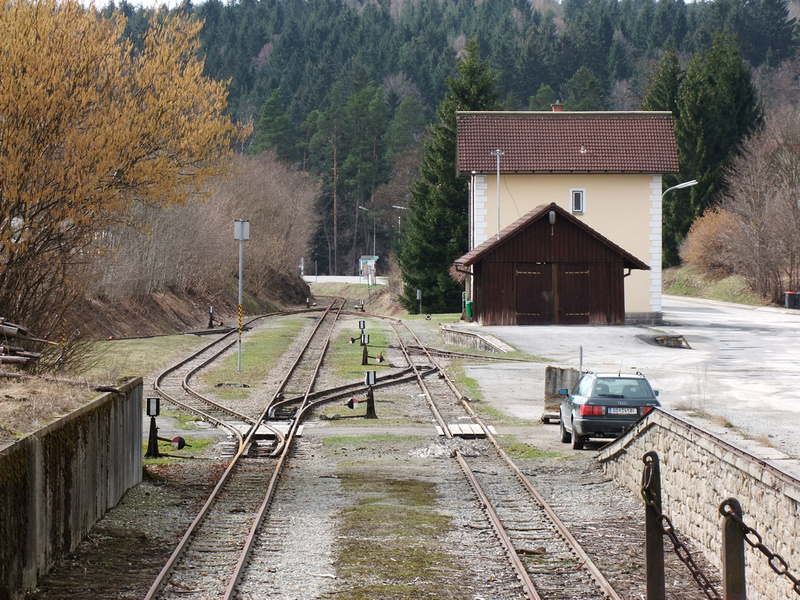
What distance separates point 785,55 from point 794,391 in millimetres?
106950

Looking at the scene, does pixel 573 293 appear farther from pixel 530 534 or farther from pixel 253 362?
pixel 530 534

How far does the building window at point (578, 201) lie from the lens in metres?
49.5

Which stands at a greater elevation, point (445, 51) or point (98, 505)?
point (445, 51)

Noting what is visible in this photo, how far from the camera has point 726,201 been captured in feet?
238

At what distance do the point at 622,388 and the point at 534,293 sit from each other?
28.6 meters

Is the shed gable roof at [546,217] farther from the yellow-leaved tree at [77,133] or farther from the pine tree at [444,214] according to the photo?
the yellow-leaved tree at [77,133]

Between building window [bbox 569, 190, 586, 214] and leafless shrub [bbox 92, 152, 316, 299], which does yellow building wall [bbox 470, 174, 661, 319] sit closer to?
building window [bbox 569, 190, 586, 214]

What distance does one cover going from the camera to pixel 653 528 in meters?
7.61

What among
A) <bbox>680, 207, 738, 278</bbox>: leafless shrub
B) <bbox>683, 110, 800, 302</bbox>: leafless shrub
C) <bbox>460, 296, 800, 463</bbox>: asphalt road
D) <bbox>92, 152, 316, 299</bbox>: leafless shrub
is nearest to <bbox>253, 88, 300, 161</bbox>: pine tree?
<bbox>92, 152, 316, 299</bbox>: leafless shrub

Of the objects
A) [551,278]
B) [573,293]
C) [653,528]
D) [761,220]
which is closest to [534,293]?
[551,278]

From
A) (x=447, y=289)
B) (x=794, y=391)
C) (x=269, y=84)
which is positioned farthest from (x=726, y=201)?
(x=269, y=84)

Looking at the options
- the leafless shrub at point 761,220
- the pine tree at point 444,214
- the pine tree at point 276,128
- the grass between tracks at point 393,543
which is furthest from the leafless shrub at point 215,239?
the leafless shrub at point 761,220

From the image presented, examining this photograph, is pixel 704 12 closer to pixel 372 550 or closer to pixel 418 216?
pixel 418 216

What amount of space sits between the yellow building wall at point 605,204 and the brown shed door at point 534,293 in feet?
16.2
